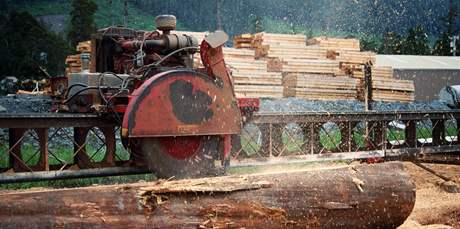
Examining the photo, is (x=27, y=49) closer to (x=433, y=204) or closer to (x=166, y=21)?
(x=166, y=21)

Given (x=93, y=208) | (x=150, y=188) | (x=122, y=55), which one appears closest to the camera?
(x=93, y=208)

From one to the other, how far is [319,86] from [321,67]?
0.84m

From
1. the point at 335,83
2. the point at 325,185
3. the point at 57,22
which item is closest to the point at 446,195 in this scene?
the point at 325,185

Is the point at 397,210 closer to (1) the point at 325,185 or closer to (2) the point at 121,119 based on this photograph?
(1) the point at 325,185

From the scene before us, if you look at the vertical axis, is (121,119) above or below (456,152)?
above

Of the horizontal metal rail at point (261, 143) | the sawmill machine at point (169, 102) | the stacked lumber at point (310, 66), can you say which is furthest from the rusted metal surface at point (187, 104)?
the stacked lumber at point (310, 66)

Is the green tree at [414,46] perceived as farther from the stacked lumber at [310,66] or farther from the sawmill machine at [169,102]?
the sawmill machine at [169,102]

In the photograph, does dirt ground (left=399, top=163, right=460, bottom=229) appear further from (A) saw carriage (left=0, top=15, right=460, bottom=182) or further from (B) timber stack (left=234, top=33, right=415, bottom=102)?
(B) timber stack (left=234, top=33, right=415, bottom=102)

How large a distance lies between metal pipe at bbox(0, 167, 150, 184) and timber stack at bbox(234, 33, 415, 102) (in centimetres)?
1127

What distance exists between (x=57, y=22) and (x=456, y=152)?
52364 millimetres

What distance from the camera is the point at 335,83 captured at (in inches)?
753

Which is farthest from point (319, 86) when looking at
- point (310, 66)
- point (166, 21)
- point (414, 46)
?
point (414, 46)

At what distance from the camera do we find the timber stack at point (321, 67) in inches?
723

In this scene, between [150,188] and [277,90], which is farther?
[277,90]
